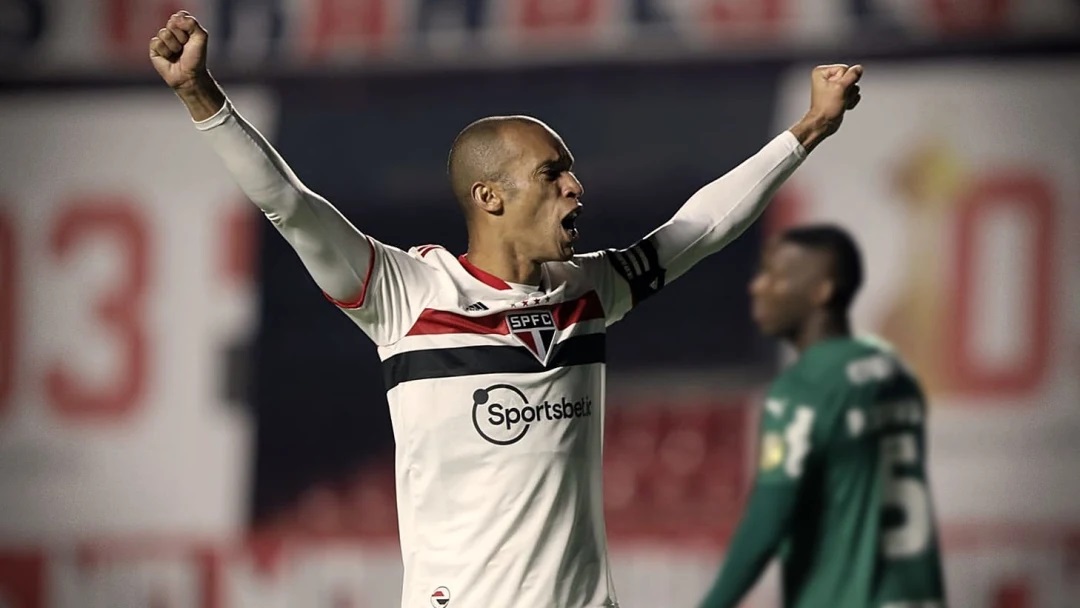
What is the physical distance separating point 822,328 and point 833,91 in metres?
1.49

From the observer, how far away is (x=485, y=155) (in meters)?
2.90

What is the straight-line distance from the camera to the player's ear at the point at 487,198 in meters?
2.90

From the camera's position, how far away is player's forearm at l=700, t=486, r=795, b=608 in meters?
4.11

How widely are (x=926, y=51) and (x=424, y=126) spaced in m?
1.95

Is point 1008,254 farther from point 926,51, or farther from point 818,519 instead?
point 818,519

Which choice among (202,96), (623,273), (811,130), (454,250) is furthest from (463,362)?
(454,250)

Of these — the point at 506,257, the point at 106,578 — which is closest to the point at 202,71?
the point at 506,257

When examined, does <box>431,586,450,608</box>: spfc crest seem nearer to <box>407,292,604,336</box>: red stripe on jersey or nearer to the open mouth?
<box>407,292,604,336</box>: red stripe on jersey

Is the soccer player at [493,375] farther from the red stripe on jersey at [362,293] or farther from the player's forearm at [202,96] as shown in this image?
the player's forearm at [202,96]

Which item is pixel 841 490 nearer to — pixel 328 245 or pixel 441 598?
pixel 441 598

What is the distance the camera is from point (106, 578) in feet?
21.3

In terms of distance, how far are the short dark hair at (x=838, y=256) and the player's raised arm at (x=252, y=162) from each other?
214cm

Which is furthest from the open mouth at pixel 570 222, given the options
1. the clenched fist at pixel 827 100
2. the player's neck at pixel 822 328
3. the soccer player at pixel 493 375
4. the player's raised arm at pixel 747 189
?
the player's neck at pixel 822 328

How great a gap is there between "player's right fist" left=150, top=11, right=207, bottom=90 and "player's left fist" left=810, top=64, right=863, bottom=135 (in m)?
1.19
